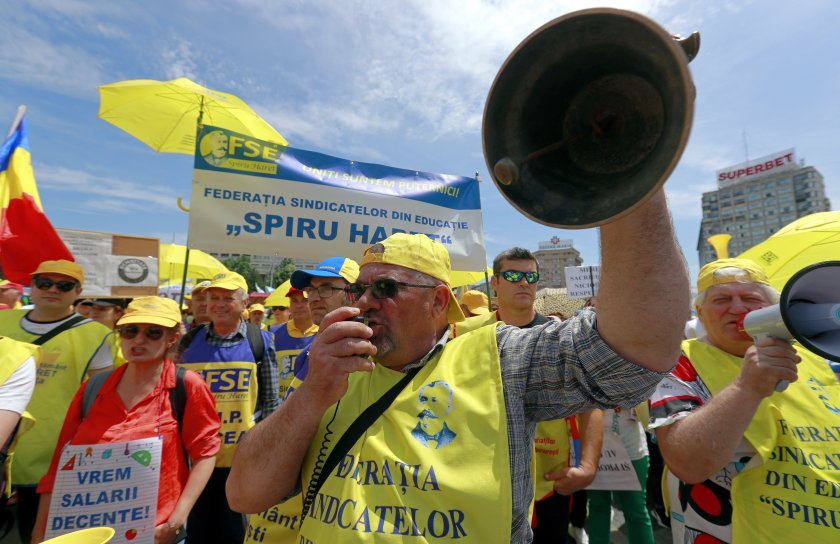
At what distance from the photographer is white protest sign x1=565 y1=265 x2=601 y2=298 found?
6057 mm

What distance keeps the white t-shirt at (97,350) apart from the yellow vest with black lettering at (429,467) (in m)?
2.85

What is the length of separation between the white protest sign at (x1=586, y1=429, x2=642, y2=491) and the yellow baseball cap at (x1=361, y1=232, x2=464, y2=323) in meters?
2.66

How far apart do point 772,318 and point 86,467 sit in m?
3.49

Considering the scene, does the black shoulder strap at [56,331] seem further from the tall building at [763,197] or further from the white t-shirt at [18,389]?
the tall building at [763,197]

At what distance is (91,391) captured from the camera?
2.55m

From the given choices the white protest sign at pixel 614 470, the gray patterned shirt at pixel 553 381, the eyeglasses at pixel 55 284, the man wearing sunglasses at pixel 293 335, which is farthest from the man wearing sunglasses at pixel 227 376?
the white protest sign at pixel 614 470

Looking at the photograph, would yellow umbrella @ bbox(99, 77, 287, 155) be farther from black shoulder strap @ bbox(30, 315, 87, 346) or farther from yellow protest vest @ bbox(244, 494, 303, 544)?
yellow protest vest @ bbox(244, 494, 303, 544)

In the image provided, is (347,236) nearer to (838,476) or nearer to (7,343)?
(7,343)

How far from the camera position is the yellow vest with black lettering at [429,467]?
1190mm

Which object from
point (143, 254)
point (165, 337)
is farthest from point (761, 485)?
point (143, 254)

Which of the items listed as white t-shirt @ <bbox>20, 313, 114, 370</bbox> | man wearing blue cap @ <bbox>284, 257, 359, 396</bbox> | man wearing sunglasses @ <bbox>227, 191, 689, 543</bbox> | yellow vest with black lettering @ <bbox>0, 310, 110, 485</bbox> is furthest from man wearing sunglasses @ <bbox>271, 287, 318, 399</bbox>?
man wearing sunglasses @ <bbox>227, 191, 689, 543</bbox>

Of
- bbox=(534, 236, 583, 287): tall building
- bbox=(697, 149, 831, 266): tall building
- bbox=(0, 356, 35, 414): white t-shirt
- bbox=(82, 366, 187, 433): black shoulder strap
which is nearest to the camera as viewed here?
bbox=(0, 356, 35, 414): white t-shirt

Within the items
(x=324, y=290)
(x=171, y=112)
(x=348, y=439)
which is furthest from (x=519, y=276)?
(x=171, y=112)

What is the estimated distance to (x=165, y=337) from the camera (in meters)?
2.77
